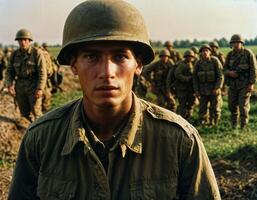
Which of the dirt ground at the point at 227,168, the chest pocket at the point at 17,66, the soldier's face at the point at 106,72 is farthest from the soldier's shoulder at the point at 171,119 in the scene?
the chest pocket at the point at 17,66

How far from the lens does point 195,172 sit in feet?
8.48

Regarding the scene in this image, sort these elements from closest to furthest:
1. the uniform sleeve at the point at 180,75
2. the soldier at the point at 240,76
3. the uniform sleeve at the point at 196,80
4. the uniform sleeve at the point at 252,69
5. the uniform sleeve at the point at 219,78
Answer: the uniform sleeve at the point at 252,69 → the soldier at the point at 240,76 → the uniform sleeve at the point at 219,78 → the uniform sleeve at the point at 196,80 → the uniform sleeve at the point at 180,75

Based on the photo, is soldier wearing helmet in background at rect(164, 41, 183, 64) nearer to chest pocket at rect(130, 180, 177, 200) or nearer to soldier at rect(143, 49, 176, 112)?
soldier at rect(143, 49, 176, 112)

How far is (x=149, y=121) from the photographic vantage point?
2709mm

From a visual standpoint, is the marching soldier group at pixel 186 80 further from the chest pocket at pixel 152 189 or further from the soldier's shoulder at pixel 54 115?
the chest pocket at pixel 152 189

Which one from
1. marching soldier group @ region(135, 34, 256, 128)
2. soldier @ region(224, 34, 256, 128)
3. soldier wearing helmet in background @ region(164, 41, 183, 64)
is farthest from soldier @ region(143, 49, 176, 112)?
soldier wearing helmet in background @ region(164, 41, 183, 64)

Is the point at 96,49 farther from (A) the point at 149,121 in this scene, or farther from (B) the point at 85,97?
(A) the point at 149,121

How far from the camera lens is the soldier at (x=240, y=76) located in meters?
11.3

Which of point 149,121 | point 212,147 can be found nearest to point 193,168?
point 149,121

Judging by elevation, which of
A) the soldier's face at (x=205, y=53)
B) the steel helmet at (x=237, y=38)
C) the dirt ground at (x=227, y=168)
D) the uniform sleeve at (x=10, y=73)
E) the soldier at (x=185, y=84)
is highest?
the steel helmet at (x=237, y=38)

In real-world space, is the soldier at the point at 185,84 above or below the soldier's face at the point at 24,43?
below

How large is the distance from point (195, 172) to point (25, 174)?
3.06 ft

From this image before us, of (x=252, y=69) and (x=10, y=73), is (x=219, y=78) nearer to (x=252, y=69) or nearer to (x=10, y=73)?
(x=252, y=69)

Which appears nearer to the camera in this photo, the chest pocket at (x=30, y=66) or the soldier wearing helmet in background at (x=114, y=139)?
the soldier wearing helmet in background at (x=114, y=139)
